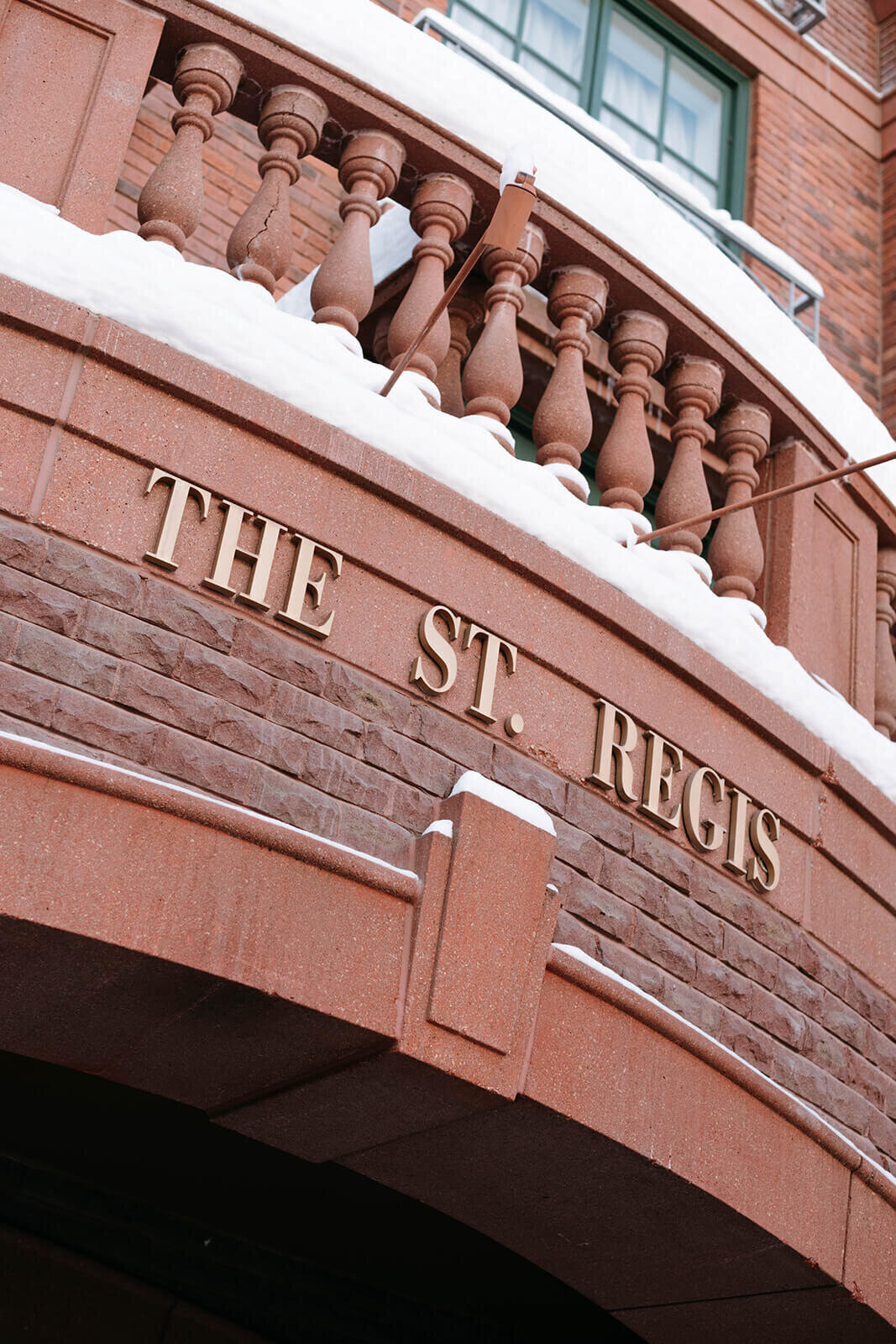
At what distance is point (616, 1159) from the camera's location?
14.8 feet

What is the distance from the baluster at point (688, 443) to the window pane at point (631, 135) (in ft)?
15.7

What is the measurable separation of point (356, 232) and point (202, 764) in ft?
6.45

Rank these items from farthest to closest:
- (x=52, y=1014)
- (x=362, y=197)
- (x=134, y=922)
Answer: (x=362, y=197)
(x=52, y=1014)
(x=134, y=922)

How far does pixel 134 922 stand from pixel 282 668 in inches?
34.3

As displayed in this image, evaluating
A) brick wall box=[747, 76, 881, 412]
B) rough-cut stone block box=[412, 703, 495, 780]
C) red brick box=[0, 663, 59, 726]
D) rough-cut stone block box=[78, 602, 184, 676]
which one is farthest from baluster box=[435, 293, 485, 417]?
brick wall box=[747, 76, 881, 412]

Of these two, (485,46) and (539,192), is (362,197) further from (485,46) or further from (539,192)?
(485,46)

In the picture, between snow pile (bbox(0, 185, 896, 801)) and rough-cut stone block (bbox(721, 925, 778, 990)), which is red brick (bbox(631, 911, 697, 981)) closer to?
rough-cut stone block (bbox(721, 925, 778, 990))

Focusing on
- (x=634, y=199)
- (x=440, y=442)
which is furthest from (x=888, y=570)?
(x=440, y=442)

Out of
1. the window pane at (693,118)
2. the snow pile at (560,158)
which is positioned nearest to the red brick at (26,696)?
the snow pile at (560,158)

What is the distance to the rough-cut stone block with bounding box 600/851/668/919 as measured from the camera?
15.8ft

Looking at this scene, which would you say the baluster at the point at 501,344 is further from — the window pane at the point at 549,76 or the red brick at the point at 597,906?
the window pane at the point at 549,76

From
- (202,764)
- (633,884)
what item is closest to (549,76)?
(633,884)

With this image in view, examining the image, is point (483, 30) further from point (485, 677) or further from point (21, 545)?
point (21, 545)

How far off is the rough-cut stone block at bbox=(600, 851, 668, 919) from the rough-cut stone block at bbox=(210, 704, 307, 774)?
107 centimetres
